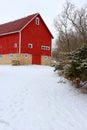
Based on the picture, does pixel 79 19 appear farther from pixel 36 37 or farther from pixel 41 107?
pixel 41 107

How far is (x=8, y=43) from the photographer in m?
31.3

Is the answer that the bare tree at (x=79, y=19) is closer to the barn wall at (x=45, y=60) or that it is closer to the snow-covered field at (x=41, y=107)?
the barn wall at (x=45, y=60)

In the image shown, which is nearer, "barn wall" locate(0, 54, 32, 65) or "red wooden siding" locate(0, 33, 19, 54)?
"barn wall" locate(0, 54, 32, 65)

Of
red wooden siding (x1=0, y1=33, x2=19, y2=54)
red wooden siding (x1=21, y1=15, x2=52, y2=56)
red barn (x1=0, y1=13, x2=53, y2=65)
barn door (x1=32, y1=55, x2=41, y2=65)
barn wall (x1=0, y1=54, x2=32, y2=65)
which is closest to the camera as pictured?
barn wall (x1=0, y1=54, x2=32, y2=65)

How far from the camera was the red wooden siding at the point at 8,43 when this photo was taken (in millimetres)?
29934

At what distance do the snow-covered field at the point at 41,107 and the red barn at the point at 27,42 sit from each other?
19205 mm

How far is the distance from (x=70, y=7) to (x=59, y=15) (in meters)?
2.81

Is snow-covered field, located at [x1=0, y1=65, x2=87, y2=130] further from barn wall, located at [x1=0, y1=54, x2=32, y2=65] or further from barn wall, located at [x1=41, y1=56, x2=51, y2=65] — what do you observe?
barn wall, located at [x1=41, y1=56, x2=51, y2=65]

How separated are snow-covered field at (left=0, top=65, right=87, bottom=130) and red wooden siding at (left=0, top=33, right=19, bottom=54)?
19700 mm

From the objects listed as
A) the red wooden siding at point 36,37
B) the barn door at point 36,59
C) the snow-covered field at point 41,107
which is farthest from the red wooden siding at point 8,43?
the snow-covered field at point 41,107

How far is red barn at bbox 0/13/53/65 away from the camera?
29.5 meters

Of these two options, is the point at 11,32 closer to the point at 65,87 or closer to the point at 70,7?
the point at 70,7


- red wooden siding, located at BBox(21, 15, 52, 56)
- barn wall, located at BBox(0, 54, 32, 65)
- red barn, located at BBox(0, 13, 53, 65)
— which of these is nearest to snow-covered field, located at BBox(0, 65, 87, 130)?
barn wall, located at BBox(0, 54, 32, 65)

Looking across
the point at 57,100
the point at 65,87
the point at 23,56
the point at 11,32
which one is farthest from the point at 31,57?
the point at 57,100
